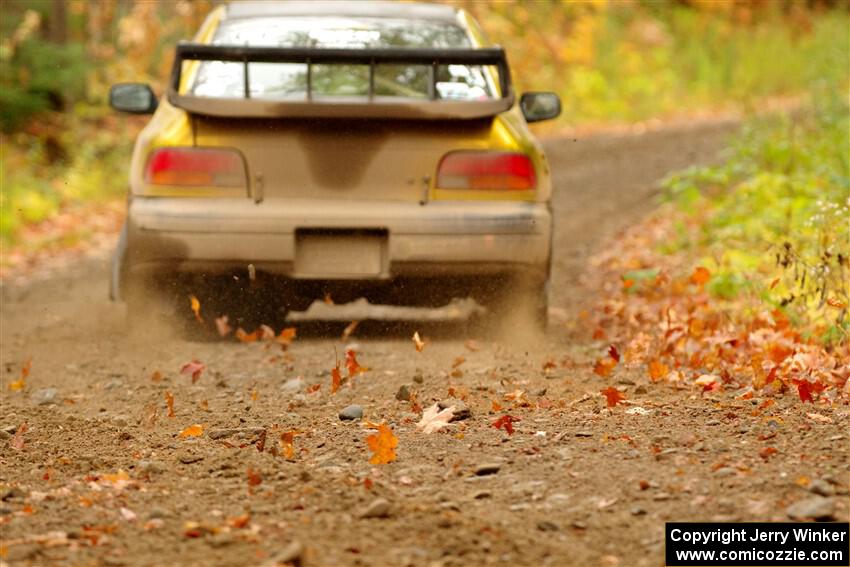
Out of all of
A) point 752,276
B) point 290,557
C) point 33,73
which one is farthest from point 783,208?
point 33,73

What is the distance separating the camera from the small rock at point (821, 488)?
3.74 m

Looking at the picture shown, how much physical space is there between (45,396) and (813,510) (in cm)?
348

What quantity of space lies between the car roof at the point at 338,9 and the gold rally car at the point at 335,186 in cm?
90

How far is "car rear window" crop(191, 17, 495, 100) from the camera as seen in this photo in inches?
265

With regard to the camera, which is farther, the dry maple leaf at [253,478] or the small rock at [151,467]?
the small rock at [151,467]

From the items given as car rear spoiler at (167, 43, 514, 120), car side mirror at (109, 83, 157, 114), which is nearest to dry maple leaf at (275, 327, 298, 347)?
car rear spoiler at (167, 43, 514, 120)

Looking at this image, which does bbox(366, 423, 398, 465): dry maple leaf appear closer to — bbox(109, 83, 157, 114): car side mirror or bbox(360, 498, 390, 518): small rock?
bbox(360, 498, 390, 518): small rock

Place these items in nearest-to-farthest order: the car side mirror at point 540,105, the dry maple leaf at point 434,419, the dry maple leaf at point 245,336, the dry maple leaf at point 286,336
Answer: the dry maple leaf at point 434,419
the dry maple leaf at point 286,336
the dry maple leaf at point 245,336
the car side mirror at point 540,105

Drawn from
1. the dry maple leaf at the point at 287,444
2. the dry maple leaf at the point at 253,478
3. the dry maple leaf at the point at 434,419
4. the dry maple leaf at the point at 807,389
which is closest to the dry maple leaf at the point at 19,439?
the dry maple leaf at the point at 287,444

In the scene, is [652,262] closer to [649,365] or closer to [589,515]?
[649,365]

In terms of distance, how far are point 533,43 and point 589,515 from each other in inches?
783

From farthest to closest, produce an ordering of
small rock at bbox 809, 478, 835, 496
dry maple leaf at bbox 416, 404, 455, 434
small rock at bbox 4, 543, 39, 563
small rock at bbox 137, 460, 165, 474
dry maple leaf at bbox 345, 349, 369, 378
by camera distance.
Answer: dry maple leaf at bbox 345, 349, 369, 378 < dry maple leaf at bbox 416, 404, 455, 434 < small rock at bbox 137, 460, 165, 474 < small rock at bbox 809, 478, 835, 496 < small rock at bbox 4, 543, 39, 563

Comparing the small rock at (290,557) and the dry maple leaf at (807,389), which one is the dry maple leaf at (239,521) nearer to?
the small rock at (290,557)

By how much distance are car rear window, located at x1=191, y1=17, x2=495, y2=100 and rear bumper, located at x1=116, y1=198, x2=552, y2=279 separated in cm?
55
